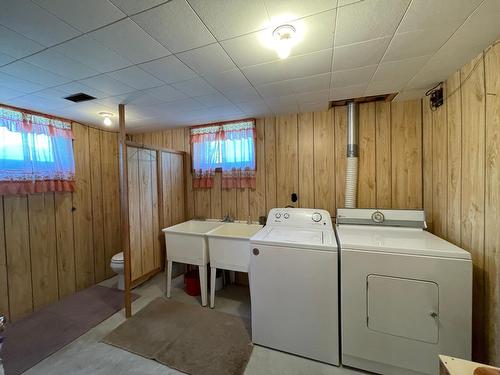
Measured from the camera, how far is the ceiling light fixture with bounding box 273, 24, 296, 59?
1.14m

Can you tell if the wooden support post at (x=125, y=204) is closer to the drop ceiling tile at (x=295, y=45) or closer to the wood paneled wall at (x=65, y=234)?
the wood paneled wall at (x=65, y=234)

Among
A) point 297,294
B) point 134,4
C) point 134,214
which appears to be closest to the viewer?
point 134,4

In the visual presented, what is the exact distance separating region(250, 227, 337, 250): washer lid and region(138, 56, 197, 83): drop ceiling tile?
1.40 meters

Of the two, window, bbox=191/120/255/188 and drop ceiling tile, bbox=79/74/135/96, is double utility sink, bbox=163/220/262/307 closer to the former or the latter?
window, bbox=191/120/255/188

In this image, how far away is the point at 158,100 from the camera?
216cm

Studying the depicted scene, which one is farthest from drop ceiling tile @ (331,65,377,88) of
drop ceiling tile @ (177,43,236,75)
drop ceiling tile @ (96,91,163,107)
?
drop ceiling tile @ (96,91,163,107)

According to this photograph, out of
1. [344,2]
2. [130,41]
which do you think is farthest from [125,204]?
[344,2]

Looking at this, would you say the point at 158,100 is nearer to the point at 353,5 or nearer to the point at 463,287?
the point at 353,5

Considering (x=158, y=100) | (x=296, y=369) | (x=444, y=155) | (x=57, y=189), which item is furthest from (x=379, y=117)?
(x=57, y=189)

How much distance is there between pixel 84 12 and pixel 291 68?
1.22 m

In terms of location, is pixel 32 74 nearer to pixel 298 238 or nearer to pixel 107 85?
pixel 107 85

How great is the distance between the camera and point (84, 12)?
101 cm

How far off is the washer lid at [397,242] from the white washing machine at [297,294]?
0.15 metres

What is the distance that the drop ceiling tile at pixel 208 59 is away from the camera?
1335 millimetres
